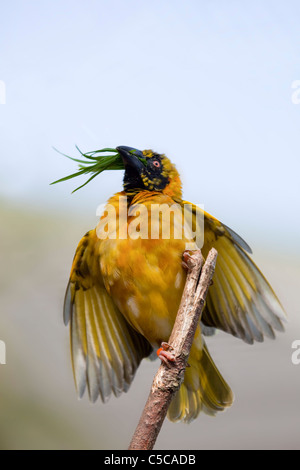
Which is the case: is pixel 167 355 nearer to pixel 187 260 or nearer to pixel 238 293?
pixel 187 260

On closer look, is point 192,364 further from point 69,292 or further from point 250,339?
point 69,292

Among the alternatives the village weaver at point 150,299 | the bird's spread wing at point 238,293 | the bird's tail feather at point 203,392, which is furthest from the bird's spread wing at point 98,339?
the bird's spread wing at point 238,293

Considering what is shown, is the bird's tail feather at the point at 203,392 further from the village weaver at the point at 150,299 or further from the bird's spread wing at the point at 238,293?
the bird's spread wing at the point at 238,293

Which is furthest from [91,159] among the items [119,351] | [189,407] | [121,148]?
[189,407]

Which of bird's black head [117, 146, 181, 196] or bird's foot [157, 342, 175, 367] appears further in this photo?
bird's black head [117, 146, 181, 196]

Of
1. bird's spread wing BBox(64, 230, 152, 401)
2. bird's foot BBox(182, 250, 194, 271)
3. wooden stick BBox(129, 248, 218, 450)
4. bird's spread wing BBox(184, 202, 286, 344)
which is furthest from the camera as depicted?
bird's spread wing BBox(64, 230, 152, 401)

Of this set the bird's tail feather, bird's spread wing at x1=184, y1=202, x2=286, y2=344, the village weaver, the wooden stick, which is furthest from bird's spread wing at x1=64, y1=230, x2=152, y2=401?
the wooden stick

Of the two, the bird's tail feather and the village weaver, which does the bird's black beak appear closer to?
the village weaver
